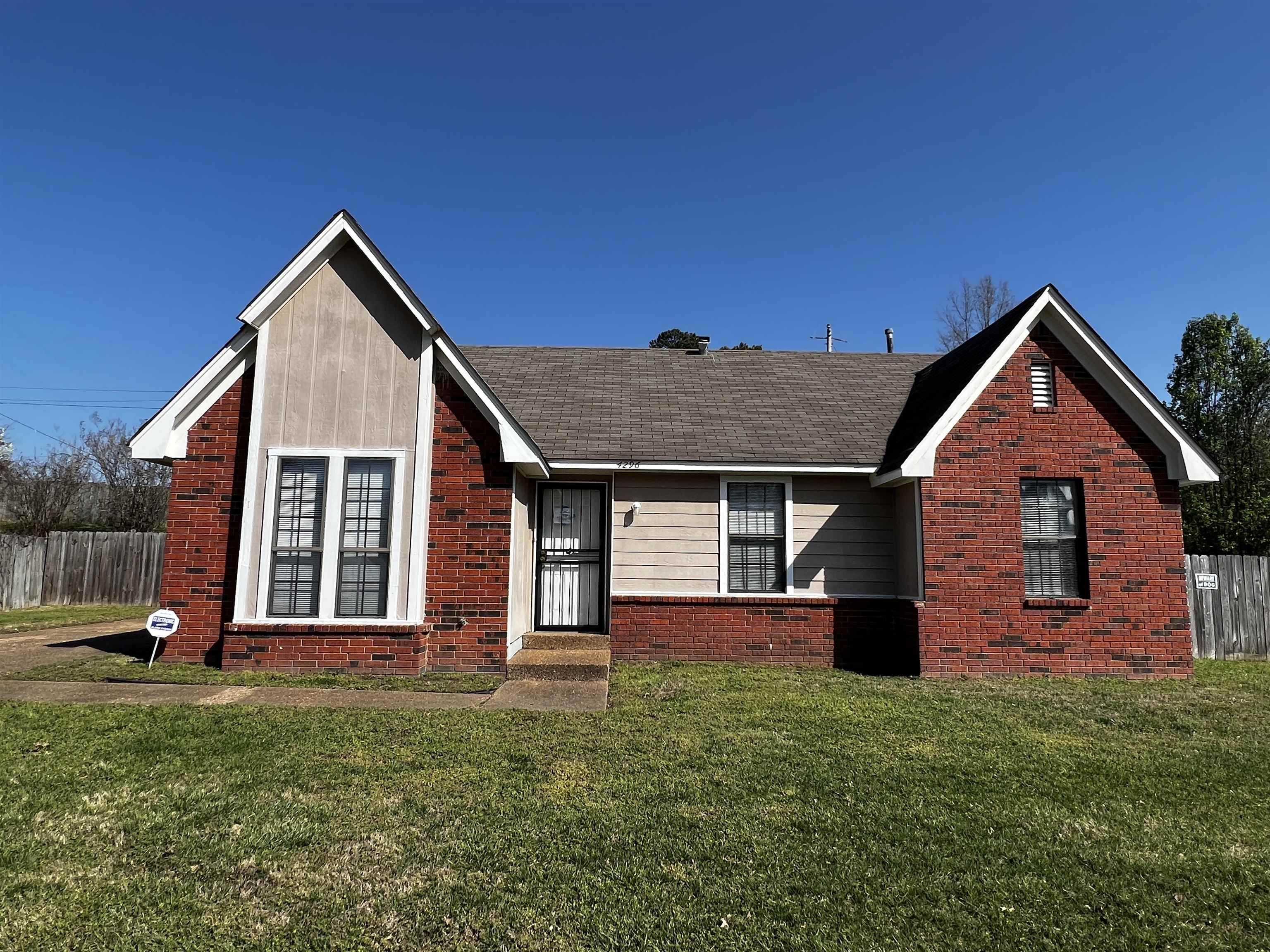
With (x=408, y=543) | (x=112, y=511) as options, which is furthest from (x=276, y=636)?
(x=112, y=511)

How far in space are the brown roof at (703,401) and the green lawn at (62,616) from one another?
353 inches

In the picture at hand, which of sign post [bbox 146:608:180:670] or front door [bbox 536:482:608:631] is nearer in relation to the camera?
sign post [bbox 146:608:180:670]

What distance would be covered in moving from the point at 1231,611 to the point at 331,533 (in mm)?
14763

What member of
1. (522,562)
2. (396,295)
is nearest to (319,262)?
(396,295)

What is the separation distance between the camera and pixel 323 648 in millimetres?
8133

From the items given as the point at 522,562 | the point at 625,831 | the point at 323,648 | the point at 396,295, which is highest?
the point at 396,295

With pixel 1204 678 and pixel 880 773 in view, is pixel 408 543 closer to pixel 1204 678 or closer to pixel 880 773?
pixel 880 773

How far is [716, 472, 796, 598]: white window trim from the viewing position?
397 inches

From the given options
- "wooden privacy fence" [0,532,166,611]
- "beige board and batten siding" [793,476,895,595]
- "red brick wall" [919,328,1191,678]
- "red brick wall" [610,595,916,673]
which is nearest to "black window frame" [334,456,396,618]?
"red brick wall" [610,595,916,673]

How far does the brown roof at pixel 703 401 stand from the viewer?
10.4 meters

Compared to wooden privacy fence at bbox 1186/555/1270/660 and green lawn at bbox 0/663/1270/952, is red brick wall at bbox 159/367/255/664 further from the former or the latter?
wooden privacy fence at bbox 1186/555/1270/660

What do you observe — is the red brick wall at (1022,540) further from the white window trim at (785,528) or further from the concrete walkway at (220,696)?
the concrete walkway at (220,696)

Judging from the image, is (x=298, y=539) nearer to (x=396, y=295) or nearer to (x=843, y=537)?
(x=396, y=295)

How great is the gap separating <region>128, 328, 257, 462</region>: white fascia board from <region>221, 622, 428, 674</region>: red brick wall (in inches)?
93.6
